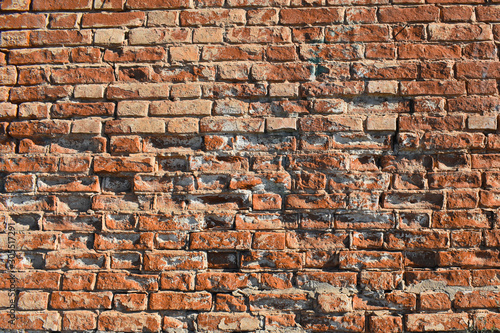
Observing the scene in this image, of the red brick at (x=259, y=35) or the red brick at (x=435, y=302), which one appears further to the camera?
the red brick at (x=259, y=35)

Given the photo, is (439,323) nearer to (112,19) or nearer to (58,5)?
(112,19)

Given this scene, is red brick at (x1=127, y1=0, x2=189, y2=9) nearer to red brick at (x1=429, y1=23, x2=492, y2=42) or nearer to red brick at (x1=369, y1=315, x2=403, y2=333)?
red brick at (x1=429, y1=23, x2=492, y2=42)

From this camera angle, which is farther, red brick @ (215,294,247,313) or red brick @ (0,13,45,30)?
red brick @ (0,13,45,30)

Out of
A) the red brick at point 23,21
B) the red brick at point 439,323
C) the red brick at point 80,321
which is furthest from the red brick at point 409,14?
the red brick at point 80,321

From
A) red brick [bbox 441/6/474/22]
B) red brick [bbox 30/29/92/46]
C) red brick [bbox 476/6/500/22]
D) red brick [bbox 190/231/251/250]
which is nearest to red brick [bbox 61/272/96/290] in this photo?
red brick [bbox 190/231/251/250]

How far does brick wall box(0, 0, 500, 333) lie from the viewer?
177cm

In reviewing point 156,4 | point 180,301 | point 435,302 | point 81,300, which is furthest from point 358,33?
point 81,300

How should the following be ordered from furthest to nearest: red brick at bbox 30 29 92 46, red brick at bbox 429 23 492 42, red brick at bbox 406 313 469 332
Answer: red brick at bbox 30 29 92 46
red brick at bbox 429 23 492 42
red brick at bbox 406 313 469 332

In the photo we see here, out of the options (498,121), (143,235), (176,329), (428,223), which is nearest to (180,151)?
(143,235)

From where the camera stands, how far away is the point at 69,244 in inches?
73.3

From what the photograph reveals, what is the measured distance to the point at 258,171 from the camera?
184 centimetres

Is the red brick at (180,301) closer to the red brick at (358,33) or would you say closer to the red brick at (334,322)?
the red brick at (334,322)

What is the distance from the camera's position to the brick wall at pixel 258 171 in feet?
5.81

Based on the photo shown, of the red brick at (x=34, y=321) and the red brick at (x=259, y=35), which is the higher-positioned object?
the red brick at (x=259, y=35)
